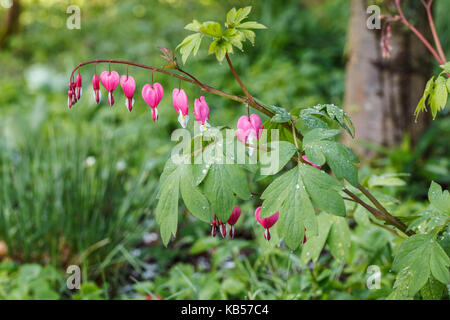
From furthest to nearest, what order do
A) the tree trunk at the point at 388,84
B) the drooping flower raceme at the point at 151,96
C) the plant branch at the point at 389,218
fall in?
the tree trunk at the point at 388,84
the plant branch at the point at 389,218
the drooping flower raceme at the point at 151,96

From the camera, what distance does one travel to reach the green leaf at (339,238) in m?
1.48

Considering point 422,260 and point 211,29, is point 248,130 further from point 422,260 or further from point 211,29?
point 422,260

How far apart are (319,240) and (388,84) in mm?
1775

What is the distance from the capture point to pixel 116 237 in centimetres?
222

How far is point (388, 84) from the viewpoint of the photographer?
2.94m

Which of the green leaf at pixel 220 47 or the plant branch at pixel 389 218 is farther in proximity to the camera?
the plant branch at pixel 389 218

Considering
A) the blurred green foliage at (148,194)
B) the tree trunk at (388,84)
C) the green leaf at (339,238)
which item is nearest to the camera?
the green leaf at (339,238)

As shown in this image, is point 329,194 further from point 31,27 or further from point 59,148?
point 31,27

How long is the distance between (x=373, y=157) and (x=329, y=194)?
84.6 inches

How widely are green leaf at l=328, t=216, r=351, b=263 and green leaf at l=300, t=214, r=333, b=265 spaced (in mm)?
18

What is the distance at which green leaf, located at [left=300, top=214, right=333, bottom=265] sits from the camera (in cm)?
150

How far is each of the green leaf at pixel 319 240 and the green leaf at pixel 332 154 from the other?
49 cm

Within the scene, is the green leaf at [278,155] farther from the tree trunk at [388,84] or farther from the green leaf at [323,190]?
the tree trunk at [388,84]

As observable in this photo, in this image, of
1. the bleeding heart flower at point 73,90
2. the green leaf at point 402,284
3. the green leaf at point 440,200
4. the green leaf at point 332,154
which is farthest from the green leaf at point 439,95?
the bleeding heart flower at point 73,90
